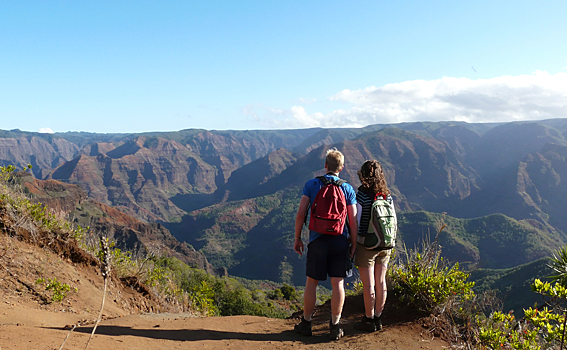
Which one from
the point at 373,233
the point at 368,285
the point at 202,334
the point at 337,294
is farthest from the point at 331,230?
the point at 202,334

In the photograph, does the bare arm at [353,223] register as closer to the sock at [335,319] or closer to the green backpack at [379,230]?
the green backpack at [379,230]

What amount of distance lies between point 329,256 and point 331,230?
329 millimetres

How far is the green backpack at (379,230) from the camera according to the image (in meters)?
3.96

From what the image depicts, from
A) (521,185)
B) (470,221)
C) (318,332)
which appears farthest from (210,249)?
(521,185)

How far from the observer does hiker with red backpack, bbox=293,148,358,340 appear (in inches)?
151

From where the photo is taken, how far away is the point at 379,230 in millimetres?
3967

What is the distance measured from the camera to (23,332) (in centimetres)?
304

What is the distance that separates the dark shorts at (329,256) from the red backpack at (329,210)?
12cm

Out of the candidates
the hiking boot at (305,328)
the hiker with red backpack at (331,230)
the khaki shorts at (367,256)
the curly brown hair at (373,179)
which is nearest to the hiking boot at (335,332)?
the hiker with red backpack at (331,230)

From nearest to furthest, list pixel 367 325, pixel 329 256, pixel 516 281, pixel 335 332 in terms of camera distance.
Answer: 1. pixel 329 256
2. pixel 335 332
3. pixel 367 325
4. pixel 516 281

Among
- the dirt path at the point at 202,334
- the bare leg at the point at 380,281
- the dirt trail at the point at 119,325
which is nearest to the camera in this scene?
the dirt trail at the point at 119,325

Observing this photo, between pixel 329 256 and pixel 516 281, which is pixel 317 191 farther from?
pixel 516 281

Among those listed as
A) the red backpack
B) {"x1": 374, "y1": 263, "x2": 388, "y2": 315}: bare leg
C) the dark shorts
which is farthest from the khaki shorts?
the red backpack

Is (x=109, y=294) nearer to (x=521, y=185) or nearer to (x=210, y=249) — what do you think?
(x=210, y=249)
